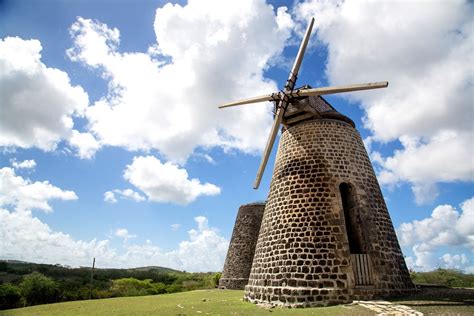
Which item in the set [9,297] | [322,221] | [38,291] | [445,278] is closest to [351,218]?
[322,221]

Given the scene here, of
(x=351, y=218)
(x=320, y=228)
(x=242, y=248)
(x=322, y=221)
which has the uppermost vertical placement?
(x=351, y=218)

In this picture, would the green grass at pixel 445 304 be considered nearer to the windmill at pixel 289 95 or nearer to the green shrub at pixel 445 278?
the windmill at pixel 289 95

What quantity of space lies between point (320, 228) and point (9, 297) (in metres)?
20.6

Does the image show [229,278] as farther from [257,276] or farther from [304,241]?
[304,241]

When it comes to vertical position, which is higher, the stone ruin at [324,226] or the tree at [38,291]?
the stone ruin at [324,226]

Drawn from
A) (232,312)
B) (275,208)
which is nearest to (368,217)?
(275,208)

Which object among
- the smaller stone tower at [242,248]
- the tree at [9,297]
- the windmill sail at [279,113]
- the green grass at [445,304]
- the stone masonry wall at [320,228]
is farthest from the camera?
the smaller stone tower at [242,248]

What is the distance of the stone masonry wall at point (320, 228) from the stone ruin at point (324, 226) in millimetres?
30

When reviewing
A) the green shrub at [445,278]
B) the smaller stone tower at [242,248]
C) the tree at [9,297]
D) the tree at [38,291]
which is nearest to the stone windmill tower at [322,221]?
the smaller stone tower at [242,248]

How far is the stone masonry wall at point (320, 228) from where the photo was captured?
9703 mm

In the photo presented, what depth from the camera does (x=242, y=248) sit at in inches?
923

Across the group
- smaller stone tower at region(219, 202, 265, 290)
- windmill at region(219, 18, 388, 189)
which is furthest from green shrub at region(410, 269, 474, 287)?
windmill at region(219, 18, 388, 189)

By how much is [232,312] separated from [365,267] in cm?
460

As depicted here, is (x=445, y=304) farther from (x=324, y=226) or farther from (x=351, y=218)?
(x=351, y=218)
